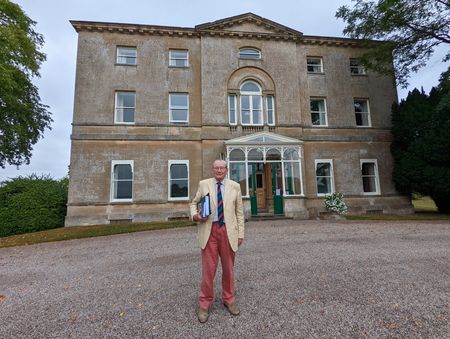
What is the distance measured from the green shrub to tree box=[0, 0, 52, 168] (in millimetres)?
4649

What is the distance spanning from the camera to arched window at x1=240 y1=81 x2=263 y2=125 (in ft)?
53.7

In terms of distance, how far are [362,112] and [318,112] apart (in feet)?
10.7

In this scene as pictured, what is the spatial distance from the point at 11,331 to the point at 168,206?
11638mm

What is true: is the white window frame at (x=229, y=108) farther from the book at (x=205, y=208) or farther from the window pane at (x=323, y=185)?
the book at (x=205, y=208)

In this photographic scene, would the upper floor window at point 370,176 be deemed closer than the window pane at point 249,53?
Yes

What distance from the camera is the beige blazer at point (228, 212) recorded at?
138 inches

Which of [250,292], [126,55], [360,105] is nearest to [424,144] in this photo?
[360,105]

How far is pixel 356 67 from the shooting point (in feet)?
59.8

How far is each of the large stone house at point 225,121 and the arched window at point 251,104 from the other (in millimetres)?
66

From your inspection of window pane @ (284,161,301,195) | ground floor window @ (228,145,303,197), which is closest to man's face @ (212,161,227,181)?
ground floor window @ (228,145,303,197)

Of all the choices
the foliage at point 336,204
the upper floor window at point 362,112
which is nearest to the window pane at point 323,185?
the foliage at point 336,204

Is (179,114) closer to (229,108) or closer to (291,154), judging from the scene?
(229,108)

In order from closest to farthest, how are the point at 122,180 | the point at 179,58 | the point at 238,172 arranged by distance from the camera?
the point at 122,180
the point at 238,172
the point at 179,58

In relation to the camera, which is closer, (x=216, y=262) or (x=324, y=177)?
(x=216, y=262)
